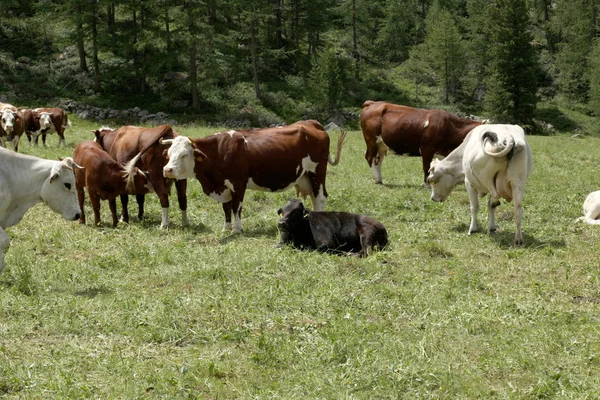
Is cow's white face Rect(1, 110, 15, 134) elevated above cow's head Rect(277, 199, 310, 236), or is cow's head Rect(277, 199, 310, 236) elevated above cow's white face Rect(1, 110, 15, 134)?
Result: cow's head Rect(277, 199, 310, 236)

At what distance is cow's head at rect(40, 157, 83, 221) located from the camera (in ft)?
33.4

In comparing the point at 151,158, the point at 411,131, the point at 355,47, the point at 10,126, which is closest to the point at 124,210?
the point at 151,158

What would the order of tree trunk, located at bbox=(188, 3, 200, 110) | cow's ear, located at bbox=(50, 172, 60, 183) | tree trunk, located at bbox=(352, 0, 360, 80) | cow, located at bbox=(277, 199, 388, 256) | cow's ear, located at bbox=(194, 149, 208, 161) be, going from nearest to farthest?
cow's ear, located at bbox=(50, 172, 60, 183)
cow, located at bbox=(277, 199, 388, 256)
cow's ear, located at bbox=(194, 149, 208, 161)
tree trunk, located at bbox=(188, 3, 200, 110)
tree trunk, located at bbox=(352, 0, 360, 80)

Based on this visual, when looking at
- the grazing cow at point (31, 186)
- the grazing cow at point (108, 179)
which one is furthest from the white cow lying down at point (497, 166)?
the grazing cow at point (31, 186)

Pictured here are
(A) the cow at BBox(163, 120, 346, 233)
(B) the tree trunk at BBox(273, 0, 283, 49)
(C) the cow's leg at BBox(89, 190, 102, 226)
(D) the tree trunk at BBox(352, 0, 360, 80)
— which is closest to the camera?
(A) the cow at BBox(163, 120, 346, 233)

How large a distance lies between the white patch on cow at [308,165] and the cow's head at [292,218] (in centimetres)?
266

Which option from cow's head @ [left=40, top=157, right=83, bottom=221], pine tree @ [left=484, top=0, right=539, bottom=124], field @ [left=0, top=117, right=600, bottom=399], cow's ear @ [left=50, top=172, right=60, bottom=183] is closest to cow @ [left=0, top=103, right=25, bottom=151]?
field @ [left=0, top=117, right=600, bottom=399]

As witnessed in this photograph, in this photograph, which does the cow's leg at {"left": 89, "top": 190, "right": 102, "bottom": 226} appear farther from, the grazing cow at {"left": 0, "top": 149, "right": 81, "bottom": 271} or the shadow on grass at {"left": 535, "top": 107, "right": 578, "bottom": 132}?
the shadow on grass at {"left": 535, "top": 107, "right": 578, "bottom": 132}

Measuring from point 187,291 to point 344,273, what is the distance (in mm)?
2257

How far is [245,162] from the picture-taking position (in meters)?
13.0

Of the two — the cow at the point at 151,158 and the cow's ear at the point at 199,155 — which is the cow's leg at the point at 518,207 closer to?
the cow's ear at the point at 199,155

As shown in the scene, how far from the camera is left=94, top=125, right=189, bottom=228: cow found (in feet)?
44.2

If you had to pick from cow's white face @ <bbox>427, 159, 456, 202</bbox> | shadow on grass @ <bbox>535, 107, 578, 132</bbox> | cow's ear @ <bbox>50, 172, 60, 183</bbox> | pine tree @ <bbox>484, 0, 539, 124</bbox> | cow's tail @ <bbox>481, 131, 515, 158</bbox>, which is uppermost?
cow's tail @ <bbox>481, 131, 515, 158</bbox>

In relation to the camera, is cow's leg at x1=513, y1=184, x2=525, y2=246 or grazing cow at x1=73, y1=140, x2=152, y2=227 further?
grazing cow at x1=73, y1=140, x2=152, y2=227
